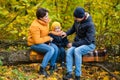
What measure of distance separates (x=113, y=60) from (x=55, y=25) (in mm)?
2182

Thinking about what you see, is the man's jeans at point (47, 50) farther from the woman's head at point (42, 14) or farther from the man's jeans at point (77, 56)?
the woman's head at point (42, 14)

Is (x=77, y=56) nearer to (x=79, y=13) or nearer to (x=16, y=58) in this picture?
(x=79, y=13)

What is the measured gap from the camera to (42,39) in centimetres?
777

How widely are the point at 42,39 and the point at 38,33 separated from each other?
188 mm

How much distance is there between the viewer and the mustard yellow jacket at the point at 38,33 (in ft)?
25.2

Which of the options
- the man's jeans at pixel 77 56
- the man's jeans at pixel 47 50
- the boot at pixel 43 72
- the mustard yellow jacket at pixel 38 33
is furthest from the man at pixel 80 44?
the mustard yellow jacket at pixel 38 33

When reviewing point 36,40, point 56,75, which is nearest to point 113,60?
point 56,75

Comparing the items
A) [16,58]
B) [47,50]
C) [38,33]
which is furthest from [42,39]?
[16,58]

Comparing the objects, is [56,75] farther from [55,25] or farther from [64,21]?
[64,21]

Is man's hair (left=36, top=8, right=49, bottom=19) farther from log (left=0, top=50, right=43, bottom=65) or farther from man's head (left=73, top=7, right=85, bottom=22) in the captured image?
log (left=0, top=50, right=43, bottom=65)

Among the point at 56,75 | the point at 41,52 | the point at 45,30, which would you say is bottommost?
the point at 56,75

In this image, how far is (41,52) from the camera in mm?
7859

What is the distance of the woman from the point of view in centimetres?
771

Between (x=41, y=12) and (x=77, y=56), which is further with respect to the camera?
(x=41, y=12)
